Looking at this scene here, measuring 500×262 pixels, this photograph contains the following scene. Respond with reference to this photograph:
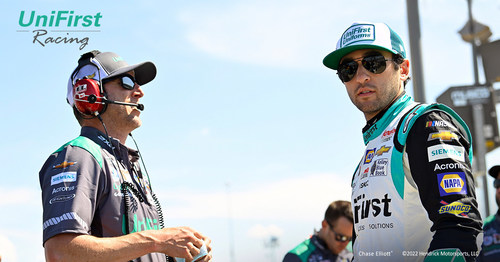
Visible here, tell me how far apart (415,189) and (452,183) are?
260 mm

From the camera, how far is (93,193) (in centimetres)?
352

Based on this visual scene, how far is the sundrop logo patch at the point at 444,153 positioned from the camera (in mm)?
2902

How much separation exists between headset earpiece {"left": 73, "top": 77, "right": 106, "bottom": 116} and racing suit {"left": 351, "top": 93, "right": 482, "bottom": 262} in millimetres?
1888

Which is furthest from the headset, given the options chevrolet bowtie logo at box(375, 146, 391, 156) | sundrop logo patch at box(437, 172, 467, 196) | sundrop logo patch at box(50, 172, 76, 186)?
sundrop logo patch at box(437, 172, 467, 196)

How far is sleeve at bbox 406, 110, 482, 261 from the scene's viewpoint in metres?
2.76

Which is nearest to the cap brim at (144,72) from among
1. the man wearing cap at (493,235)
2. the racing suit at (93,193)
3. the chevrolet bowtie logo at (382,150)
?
the racing suit at (93,193)

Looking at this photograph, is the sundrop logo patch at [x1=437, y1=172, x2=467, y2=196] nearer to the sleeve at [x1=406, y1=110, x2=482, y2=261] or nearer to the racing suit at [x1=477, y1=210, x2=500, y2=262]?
the sleeve at [x1=406, y1=110, x2=482, y2=261]

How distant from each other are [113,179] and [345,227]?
4873mm

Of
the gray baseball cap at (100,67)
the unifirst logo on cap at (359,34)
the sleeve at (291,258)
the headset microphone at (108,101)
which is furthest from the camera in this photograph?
the sleeve at (291,258)

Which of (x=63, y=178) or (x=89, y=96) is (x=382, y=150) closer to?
(x=63, y=178)

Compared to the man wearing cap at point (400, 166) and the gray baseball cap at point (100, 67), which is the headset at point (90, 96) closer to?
the gray baseball cap at point (100, 67)

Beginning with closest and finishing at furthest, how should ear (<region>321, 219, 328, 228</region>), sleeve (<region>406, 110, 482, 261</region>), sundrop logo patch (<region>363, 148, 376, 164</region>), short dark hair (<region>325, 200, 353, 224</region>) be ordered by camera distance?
sleeve (<region>406, 110, 482, 261</region>)
sundrop logo patch (<region>363, 148, 376, 164</region>)
short dark hair (<region>325, 200, 353, 224</region>)
ear (<region>321, 219, 328, 228</region>)

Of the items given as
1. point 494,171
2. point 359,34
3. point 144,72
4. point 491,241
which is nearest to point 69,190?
point 144,72

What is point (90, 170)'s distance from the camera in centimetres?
359
